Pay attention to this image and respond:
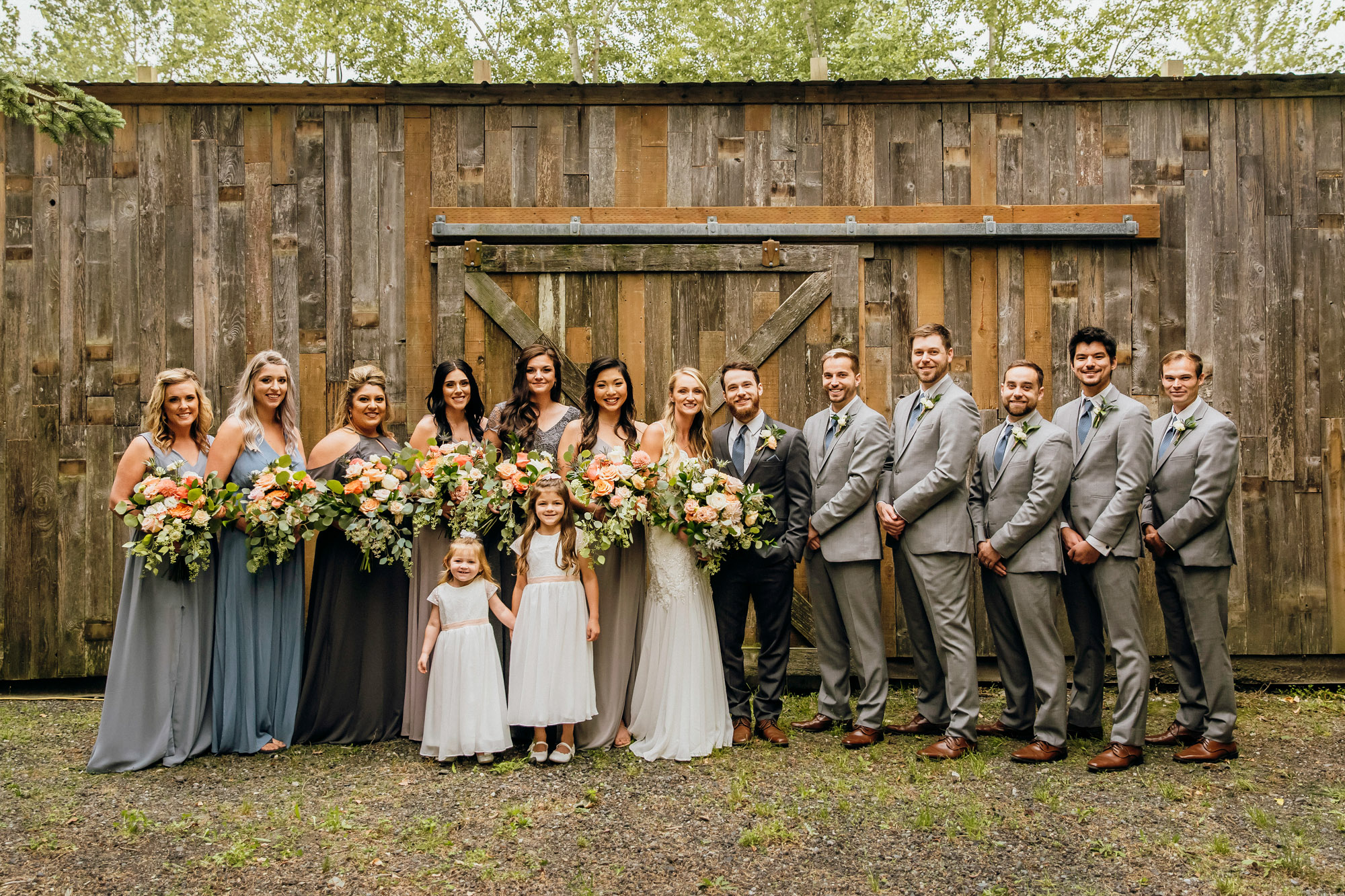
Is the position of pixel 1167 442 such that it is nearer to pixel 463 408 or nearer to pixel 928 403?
pixel 928 403

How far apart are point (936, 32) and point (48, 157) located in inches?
603

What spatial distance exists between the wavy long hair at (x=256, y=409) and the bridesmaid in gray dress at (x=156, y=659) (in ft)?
0.98

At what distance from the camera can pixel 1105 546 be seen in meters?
4.73

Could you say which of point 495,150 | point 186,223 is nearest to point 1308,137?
point 495,150

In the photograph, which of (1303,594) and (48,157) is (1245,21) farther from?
(48,157)

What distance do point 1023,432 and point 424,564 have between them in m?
3.40

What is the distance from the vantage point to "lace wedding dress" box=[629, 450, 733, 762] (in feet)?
15.8

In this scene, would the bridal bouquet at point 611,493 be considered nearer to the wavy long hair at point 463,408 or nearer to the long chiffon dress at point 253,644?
the wavy long hair at point 463,408

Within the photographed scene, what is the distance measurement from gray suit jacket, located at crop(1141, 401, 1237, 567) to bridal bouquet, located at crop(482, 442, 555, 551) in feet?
10.7

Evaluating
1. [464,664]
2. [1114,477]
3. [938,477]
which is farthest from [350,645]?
[1114,477]

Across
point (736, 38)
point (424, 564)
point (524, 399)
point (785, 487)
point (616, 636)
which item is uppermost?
point (736, 38)

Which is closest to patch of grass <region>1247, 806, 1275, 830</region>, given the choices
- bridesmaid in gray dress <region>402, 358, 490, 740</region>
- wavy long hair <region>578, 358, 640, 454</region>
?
wavy long hair <region>578, 358, 640, 454</region>

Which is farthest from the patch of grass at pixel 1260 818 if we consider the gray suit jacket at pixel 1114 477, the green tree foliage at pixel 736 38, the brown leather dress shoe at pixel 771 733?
the green tree foliage at pixel 736 38

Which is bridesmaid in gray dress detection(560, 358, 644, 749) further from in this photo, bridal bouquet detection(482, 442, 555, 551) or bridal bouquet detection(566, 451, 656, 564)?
bridal bouquet detection(482, 442, 555, 551)
